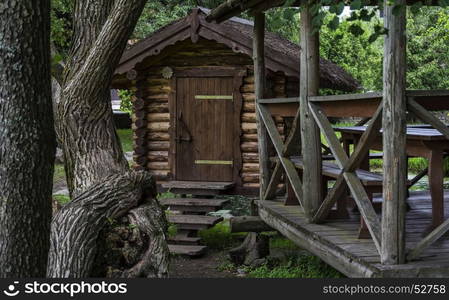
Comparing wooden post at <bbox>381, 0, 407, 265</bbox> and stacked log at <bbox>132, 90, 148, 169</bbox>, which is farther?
stacked log at <bbox>132, 90, 148, 169</bbox>

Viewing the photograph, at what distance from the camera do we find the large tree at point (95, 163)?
5.56 m

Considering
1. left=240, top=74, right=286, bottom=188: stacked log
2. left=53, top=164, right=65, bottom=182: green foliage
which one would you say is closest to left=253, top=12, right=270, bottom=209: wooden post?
left=240, top=74, right=286, bottom=188: stacked log

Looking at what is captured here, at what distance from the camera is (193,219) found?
12133mm

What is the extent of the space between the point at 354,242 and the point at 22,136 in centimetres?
324

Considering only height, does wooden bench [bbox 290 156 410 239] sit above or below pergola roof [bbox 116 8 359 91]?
below

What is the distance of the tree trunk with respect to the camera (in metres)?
5.20

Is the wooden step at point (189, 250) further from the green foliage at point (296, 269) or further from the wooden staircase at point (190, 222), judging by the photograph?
the green foliage at point (296, 269)

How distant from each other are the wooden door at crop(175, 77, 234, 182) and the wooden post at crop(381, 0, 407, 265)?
7841mm

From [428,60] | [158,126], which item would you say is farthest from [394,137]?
[428,60]

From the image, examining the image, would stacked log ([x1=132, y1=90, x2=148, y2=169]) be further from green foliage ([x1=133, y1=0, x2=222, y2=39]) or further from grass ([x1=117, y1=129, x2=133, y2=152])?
grass ([x1=117, y1=129, x2=133, y2=152])

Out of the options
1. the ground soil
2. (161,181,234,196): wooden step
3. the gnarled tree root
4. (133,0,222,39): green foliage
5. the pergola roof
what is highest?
(133,0,222,39): green foliage

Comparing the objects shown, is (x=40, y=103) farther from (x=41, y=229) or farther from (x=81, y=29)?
(x=81, y=29)

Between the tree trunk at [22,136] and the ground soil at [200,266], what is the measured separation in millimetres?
5265

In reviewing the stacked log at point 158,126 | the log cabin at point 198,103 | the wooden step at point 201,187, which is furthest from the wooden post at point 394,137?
the stacked log at point 158,126
